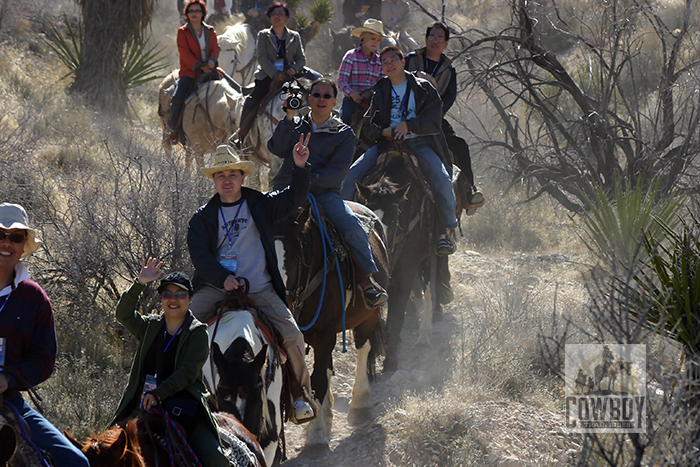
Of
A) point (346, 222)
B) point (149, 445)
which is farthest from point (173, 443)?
point (346, 222)

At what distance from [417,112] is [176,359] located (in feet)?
16.0

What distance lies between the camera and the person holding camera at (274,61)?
37.0ft

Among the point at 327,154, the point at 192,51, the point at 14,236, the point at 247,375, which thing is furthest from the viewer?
the point at 192,51

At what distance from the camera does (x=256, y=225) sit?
5121 mm

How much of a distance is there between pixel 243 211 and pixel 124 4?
40.2 feet

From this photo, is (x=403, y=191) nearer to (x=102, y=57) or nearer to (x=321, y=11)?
(x=102, y=57)

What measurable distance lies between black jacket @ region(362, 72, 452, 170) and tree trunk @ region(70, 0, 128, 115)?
31.4ft

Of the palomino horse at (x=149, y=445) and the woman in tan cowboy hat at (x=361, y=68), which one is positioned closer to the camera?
the palomino horse at (x=149, y=445)

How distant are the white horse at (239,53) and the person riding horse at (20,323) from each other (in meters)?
16.2

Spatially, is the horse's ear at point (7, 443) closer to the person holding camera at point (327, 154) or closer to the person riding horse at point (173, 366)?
the person riding horse at point (173, 366)

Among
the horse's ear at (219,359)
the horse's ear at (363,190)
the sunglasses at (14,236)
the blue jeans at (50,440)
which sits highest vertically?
the horse's ear at (363,190)

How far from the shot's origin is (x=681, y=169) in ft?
35.7

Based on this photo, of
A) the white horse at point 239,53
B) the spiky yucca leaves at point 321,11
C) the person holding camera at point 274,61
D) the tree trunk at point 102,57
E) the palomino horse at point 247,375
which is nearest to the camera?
the palomino horse at point 247,375

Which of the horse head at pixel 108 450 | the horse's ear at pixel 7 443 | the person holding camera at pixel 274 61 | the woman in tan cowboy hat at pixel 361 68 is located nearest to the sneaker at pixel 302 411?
the horse head at pixel 108 450
